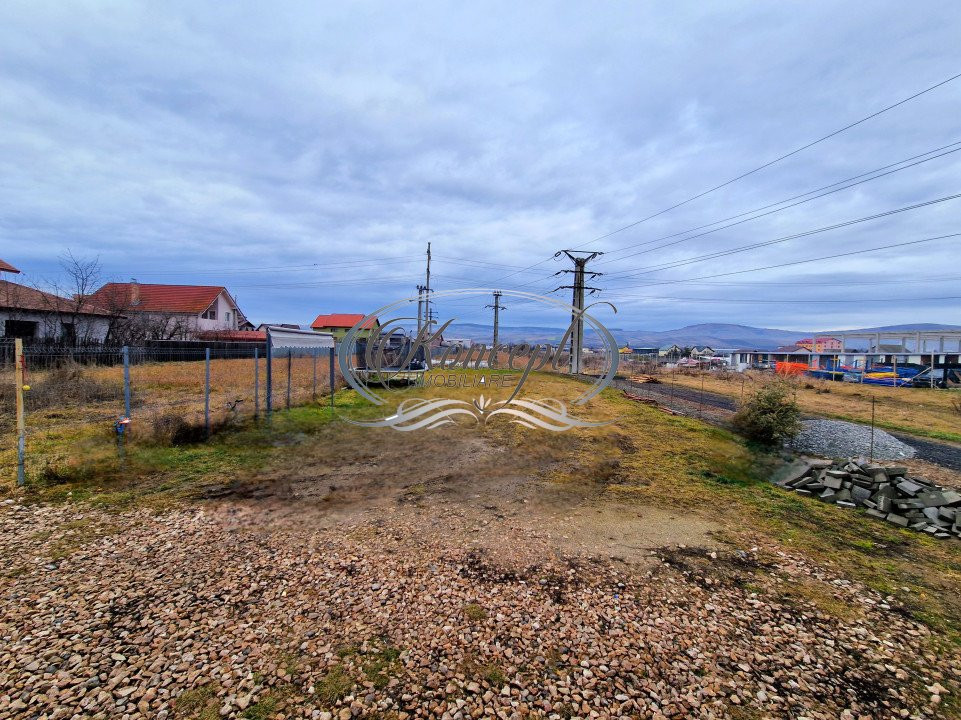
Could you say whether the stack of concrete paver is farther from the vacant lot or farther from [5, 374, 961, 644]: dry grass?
the vacant lot

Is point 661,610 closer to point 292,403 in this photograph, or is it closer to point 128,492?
point 128,492

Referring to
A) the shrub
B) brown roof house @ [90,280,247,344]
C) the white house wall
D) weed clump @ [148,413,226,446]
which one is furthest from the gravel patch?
the white house wall

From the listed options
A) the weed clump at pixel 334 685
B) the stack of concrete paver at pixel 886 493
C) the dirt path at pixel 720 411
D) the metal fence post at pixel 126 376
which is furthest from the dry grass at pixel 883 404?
the metal fence post at pixel 126 376

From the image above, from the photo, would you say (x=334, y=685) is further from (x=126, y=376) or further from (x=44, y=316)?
(x=44, y=316)

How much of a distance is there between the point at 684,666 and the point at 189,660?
143 inches

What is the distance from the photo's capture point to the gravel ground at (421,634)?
2688 millimetres

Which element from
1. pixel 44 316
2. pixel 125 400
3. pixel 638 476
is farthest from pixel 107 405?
pixel 44 316

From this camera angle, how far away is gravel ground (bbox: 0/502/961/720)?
8.82ft

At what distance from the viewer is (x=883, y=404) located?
19.1 m

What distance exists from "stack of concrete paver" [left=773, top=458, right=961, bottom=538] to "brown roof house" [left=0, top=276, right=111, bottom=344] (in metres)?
27.3

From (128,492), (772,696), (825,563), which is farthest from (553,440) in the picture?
(128,492)

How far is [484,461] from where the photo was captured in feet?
27.2

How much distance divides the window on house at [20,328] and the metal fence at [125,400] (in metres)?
5.74

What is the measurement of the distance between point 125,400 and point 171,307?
1165 inches
